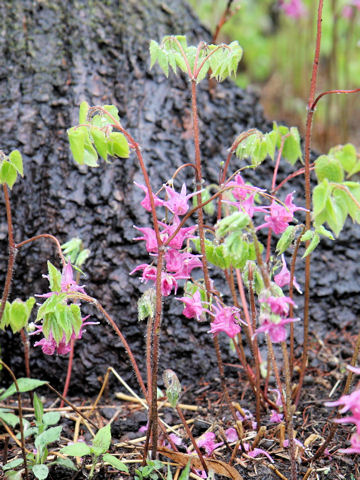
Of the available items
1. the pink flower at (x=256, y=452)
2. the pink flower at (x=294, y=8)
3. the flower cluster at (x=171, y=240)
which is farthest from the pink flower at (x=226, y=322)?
the pink flower at (x=294, y=8)

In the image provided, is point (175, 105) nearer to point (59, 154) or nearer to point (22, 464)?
point (59, 154)

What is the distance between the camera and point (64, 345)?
138cm

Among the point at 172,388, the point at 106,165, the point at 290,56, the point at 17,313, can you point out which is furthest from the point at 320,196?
the point at 290,56

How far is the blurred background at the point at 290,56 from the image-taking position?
14.7ft

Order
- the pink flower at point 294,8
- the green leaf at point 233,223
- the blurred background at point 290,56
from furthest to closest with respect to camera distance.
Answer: the pink flower at point 294,8, the blurred background at point 290,56, the green leaf at point 233,223

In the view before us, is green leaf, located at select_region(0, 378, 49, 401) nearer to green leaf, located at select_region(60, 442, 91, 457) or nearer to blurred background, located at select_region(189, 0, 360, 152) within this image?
green leaf, located at select_region(60, 442, 91, 457)

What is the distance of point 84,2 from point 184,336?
62.7 inches

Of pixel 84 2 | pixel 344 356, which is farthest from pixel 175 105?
pixel 344 356

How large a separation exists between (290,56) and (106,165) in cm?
359

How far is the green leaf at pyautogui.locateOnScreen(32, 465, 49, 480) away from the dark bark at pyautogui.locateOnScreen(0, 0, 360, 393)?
24.1 inches

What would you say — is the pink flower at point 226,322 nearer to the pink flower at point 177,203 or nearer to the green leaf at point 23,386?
the pink flower at point 177,203

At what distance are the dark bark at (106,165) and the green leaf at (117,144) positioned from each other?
3.06ft

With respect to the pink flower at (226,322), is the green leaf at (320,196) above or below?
above

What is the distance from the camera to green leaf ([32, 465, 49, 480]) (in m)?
1.40
